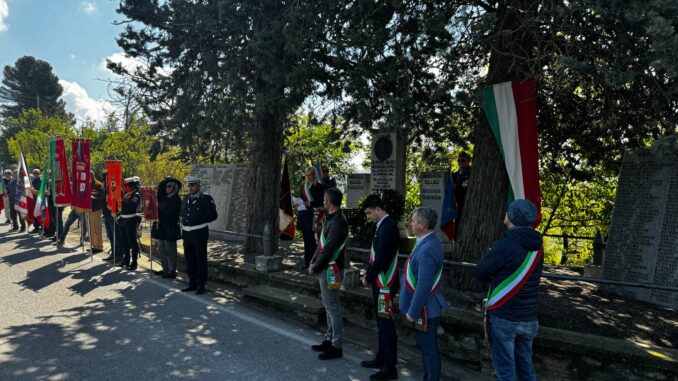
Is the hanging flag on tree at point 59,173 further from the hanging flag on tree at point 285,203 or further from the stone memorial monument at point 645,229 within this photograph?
the stone memorial monument at point 645,229

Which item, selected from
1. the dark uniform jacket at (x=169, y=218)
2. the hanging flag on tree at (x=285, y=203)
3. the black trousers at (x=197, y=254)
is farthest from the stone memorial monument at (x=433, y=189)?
the dark uniform jacket at (x=169, y=218)

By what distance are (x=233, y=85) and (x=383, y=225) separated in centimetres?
492

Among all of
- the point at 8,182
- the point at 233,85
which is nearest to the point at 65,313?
the point at 233,85

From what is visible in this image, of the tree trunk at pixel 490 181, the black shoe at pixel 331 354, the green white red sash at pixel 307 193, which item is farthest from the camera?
the green white red sash at pixel 307 193

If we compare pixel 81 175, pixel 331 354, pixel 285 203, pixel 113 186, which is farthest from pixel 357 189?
pixel 331 354

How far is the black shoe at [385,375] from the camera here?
4.46 m

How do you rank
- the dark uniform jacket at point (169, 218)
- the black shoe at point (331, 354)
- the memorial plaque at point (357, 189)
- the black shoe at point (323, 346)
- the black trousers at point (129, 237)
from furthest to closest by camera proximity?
the memorial plaque at point (357, 189), the black trousers at point (129, 237), the dark uniform jacket at point (169, 218), the black shoe at point (323, 346), the black shoe at point (331, 354)

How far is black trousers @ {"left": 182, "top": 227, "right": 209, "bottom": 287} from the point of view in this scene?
Answer: 25.8 feet

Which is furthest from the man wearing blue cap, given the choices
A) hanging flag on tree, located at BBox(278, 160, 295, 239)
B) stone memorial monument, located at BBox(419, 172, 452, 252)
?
hanging flag on tree, located at BBox(278, 160, 295, 239)

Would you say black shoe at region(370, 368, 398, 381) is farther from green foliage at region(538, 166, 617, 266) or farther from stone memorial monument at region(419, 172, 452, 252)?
green foliage at region(538, 166, 617, 266)

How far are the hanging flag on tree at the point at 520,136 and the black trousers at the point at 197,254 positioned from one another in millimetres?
5242

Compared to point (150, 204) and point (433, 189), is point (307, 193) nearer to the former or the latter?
point (433, 189)

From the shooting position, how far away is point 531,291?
350 cm

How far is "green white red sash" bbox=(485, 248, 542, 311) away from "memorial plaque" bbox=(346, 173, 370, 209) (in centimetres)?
892
